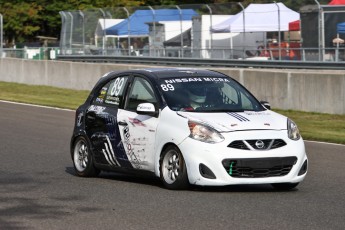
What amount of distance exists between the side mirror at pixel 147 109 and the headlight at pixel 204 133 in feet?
2.30

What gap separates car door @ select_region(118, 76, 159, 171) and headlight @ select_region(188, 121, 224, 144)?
0.68 meters

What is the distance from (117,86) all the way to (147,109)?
1.20 meters

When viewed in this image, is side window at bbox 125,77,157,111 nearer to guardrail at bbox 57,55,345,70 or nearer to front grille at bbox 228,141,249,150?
front grille at bbox 228,141,249,150

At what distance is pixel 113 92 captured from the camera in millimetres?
12828

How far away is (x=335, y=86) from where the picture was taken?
913 inches

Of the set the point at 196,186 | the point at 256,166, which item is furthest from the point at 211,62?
the point at 256,166

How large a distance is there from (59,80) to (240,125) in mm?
26605

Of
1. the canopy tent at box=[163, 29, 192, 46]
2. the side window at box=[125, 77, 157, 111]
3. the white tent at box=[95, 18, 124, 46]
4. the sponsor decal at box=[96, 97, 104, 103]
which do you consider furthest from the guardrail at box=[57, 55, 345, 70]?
the side window at box=[125, 77, 157, 111]

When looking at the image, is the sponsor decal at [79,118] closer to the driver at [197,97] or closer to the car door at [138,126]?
the car door at [138,126]

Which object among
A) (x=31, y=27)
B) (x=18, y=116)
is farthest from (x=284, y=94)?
(x=31, y=27)

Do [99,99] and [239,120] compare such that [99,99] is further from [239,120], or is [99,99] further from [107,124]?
[239,120]

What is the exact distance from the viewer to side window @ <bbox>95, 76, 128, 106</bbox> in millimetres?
12654

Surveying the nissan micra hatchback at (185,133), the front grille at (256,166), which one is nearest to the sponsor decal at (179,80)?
the nissan micra hatchback at (185,133)

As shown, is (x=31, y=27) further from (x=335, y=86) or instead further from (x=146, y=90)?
(x=146, y=90)
